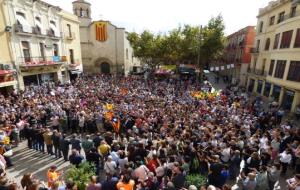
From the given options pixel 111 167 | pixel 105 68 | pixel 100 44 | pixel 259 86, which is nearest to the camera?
pixel 111 167

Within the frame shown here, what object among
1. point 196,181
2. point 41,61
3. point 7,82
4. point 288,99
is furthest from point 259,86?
point 7,82

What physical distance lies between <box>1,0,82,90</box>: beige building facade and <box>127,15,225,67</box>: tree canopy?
12618 mm

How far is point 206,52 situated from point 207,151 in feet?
81.7

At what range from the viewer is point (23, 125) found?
1042cm

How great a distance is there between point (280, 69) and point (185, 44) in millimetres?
14136

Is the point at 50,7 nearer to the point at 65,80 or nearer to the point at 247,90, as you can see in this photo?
the point at 65,80

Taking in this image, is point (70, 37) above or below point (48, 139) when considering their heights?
above

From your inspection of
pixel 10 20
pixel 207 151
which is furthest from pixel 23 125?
pixel 10 20

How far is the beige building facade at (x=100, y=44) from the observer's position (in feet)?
119

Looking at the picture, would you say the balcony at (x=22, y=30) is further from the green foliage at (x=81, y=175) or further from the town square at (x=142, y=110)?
the green foliage at (x=81, y=175)

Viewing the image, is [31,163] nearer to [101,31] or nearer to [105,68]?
[105,68]

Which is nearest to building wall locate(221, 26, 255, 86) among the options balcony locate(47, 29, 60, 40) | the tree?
the tree

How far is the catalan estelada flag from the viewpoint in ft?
120

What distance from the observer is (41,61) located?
21266mm
